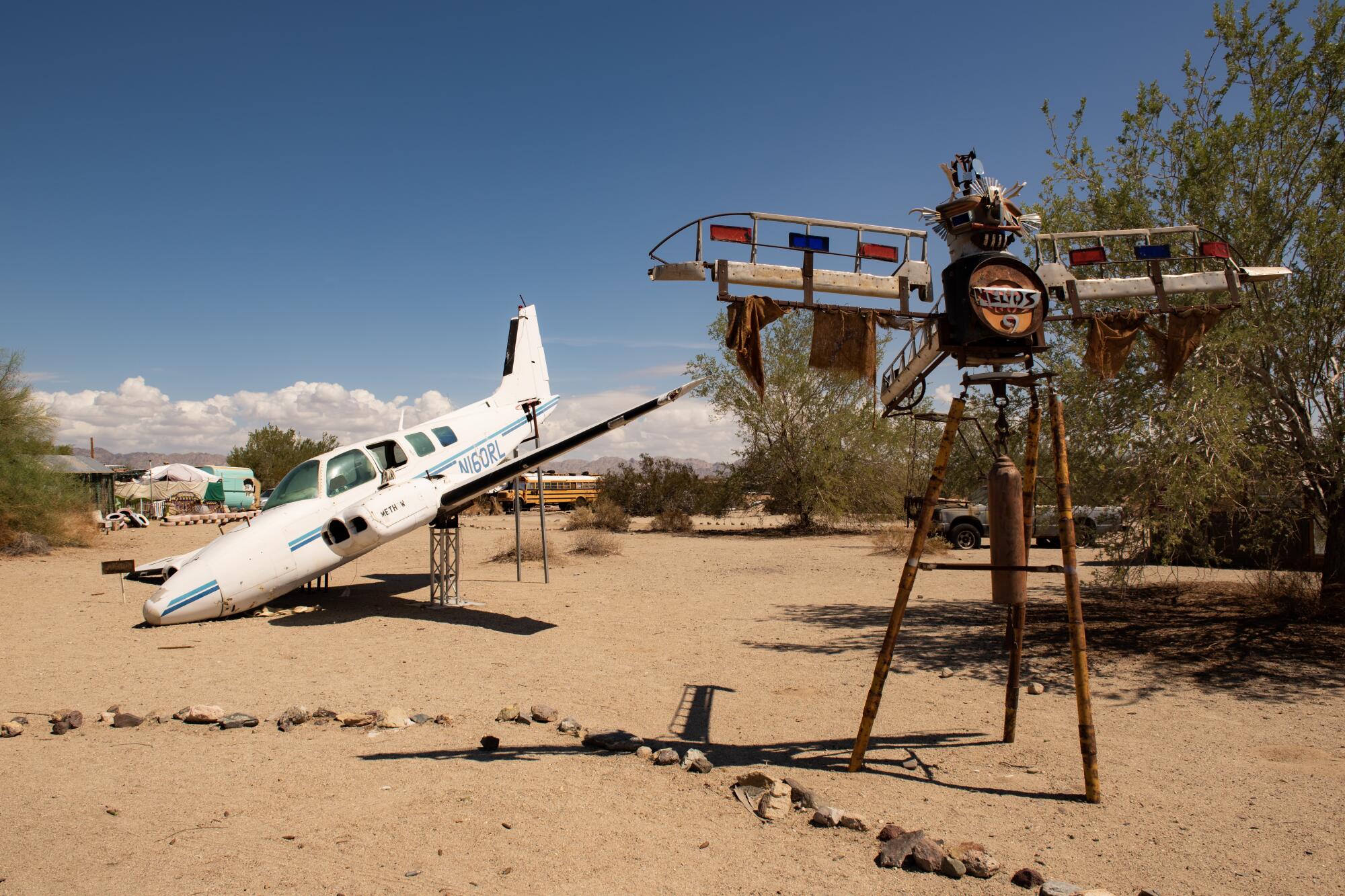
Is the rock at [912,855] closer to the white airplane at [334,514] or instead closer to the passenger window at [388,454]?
the white airplane at [334,514]

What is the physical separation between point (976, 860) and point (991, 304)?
3.52 metres

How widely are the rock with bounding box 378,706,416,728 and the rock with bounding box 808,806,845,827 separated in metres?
3.86

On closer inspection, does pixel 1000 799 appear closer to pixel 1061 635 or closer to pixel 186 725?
pixel 1061 635

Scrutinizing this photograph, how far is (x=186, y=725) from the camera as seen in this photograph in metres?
6.73

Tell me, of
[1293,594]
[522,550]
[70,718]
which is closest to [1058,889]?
[70,718]

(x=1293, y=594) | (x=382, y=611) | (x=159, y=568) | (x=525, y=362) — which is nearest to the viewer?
(x=1293, y=594)

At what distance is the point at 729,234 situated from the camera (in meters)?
5.44

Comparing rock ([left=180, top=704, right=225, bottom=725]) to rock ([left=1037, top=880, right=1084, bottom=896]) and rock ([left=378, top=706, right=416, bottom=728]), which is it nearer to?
rock ([left=378, top=706, right=416, bottom=728])

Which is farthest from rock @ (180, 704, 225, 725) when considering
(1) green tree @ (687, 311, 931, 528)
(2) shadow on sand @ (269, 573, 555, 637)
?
(1) green tree @ (687, 311, 931, 528)

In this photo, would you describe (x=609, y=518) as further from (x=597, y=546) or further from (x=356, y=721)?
(x=356, y=721)

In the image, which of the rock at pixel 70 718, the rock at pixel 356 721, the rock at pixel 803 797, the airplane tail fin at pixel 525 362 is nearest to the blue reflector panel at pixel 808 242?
the rock at pixel 803 797

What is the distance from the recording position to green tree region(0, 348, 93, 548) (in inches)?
866

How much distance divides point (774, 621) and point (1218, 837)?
7.80 metres

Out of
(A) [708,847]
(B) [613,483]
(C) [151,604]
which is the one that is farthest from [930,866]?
(B) [613,483]
